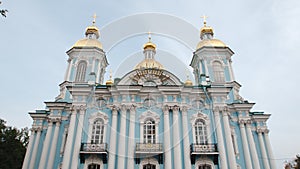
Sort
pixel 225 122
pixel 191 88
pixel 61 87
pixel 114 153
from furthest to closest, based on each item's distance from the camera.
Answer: pixel 61 87 < pixel 191 88 < pixel 225 122 < pixel 114 153

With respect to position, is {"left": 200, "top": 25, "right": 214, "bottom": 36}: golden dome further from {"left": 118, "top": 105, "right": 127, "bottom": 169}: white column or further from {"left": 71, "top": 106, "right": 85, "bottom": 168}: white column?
{"left": 71, "top": 106, "right": 85, "bottom": 168}: white column

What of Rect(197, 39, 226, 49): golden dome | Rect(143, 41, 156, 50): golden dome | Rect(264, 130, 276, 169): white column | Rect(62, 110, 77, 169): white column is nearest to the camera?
Rect(62, 110, 77, 169): white column

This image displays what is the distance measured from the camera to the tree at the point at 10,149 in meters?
24.7

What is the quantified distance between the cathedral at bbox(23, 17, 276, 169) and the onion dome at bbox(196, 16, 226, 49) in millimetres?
4242

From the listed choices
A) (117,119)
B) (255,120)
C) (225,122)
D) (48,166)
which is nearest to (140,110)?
(117,119)

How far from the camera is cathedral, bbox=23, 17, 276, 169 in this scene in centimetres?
1756

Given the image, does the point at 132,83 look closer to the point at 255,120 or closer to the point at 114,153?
the point at 114,153

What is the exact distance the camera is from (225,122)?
63.1ft

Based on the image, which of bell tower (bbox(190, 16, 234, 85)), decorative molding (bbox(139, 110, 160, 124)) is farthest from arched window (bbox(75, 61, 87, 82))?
bell tower (bbox(190, 16, 234, 85))

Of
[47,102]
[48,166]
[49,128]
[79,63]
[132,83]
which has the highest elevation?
[79,63]

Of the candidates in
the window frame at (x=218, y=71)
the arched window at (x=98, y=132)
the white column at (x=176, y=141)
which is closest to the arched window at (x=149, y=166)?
the white column at (x=176, y=141)

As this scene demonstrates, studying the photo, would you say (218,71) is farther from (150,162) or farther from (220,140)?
(150,162)

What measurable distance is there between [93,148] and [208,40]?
15821 millimetres

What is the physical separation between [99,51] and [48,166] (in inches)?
461
